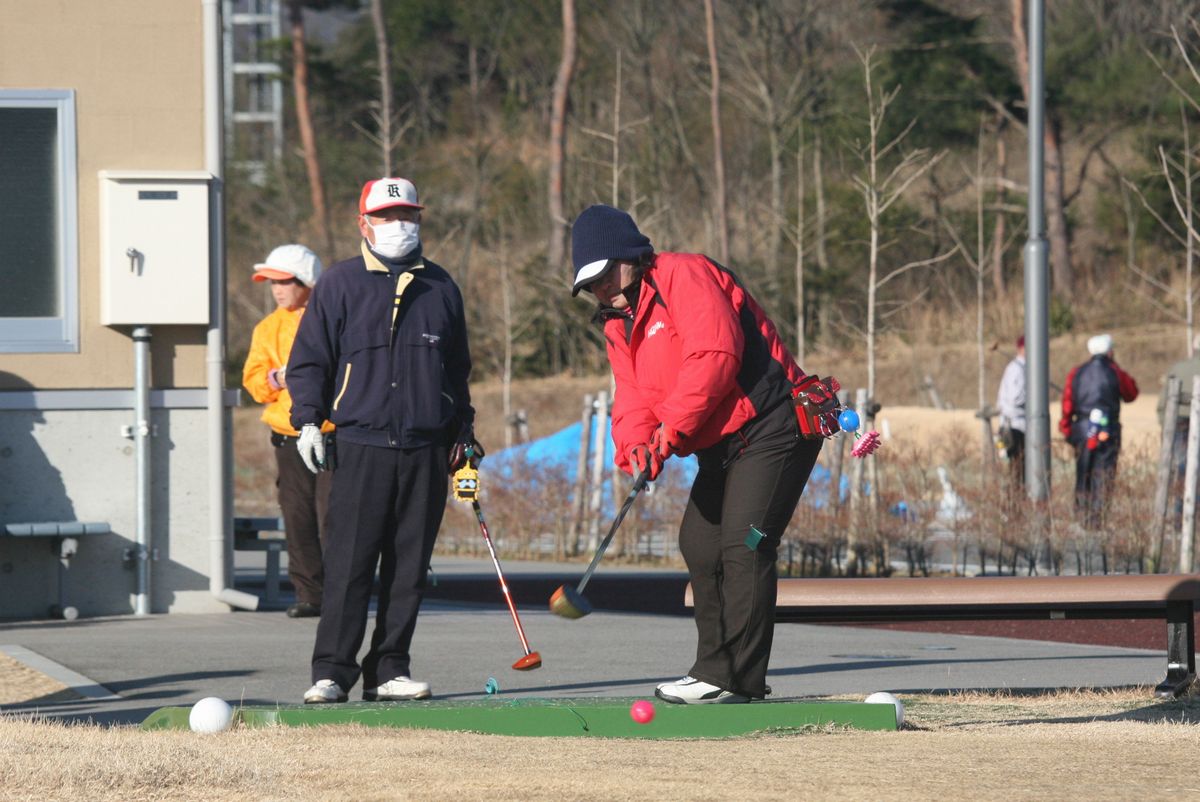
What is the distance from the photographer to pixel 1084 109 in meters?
40.7

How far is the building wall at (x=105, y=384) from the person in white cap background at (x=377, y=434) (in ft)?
12.7

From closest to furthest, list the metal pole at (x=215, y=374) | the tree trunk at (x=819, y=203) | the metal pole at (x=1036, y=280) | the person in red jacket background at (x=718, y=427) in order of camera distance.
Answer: the person in red jacket background at (x=718, y=427), the metal pole at (x=215, y=374), the metal pole at (x=1036, y=280), the tree trunk at (x=819, y=203)

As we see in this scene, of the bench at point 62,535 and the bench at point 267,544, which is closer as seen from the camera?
the bench at point 62,535

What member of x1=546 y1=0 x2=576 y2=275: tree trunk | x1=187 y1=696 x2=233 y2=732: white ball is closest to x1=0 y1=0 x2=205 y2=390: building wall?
x1=187 y1=696 x2=233 y2=732: white ball

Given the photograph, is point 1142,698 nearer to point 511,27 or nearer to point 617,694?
point 617,694

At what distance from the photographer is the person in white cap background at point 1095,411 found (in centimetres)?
1792

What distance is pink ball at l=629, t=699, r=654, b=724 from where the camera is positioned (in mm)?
6934

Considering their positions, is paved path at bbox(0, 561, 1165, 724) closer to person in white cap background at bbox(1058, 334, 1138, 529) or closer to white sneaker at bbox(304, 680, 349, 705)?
white sneaker at bbox(304, 680, 349, 705)

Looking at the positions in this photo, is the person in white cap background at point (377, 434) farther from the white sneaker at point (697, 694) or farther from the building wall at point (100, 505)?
the building wall at point (100, 505)

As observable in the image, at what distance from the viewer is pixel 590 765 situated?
6.09 metres

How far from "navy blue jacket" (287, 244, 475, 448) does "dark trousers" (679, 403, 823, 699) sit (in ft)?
4.14

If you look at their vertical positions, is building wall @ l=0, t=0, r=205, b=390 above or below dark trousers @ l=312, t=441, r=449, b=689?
above

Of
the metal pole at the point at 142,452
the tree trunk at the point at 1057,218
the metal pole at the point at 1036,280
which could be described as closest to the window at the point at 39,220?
the metal pole at the point at 142,452

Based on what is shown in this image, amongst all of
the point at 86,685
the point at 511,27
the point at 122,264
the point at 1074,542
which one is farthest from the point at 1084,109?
the point at 86,685
